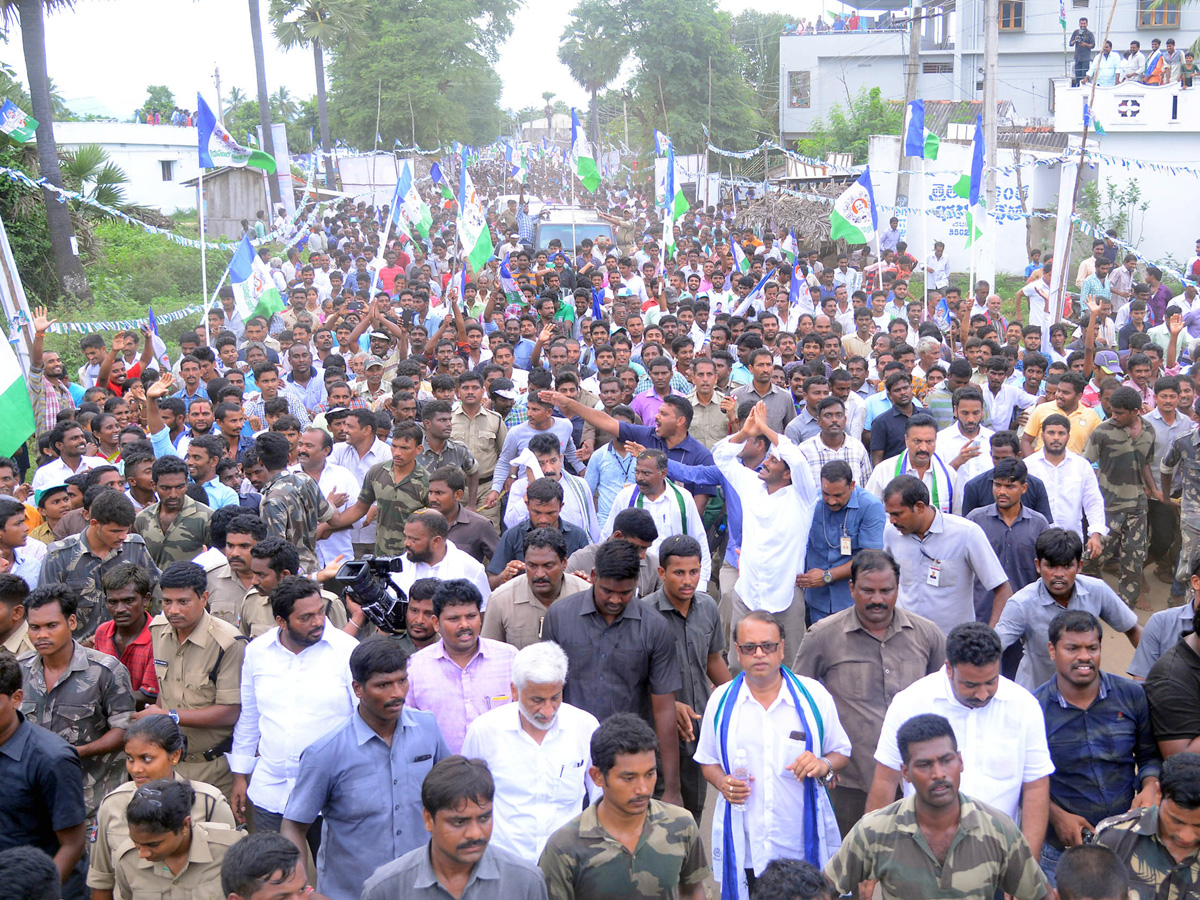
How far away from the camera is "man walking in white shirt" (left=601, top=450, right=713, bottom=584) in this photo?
20.5ft

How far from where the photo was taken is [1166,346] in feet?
40.5

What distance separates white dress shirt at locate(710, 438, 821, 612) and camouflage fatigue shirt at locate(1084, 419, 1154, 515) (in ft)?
11.2

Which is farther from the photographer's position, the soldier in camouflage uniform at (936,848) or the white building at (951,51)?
the white building at (951,51)

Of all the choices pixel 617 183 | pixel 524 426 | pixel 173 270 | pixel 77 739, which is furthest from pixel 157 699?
pixel 617 183

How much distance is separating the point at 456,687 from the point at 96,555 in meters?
2.40

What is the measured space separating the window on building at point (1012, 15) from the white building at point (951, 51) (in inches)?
1.3

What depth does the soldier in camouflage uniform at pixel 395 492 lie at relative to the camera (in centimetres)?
724

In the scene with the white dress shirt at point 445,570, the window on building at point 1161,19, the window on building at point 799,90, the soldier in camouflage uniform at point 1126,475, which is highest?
the window on building at point 1161,19

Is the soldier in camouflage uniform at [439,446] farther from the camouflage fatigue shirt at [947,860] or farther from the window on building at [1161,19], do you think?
the window on building at [1161,19]

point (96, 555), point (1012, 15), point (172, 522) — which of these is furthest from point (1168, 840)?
point (1012, 15)

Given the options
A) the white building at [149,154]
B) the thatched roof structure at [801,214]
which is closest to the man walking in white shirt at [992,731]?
the thatched roof structure at [801,214]

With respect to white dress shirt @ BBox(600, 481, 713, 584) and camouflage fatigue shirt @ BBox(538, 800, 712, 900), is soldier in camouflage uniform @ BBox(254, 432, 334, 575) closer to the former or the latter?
white dress shirt @ BBox(600, 481, 713, 584)

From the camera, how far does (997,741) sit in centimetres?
419

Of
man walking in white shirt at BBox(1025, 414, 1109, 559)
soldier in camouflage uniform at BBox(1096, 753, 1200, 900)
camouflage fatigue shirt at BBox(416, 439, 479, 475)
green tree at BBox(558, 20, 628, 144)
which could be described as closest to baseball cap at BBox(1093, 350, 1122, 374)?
man walking in white shirt at BBox(1025, 414, 1109, 559)
